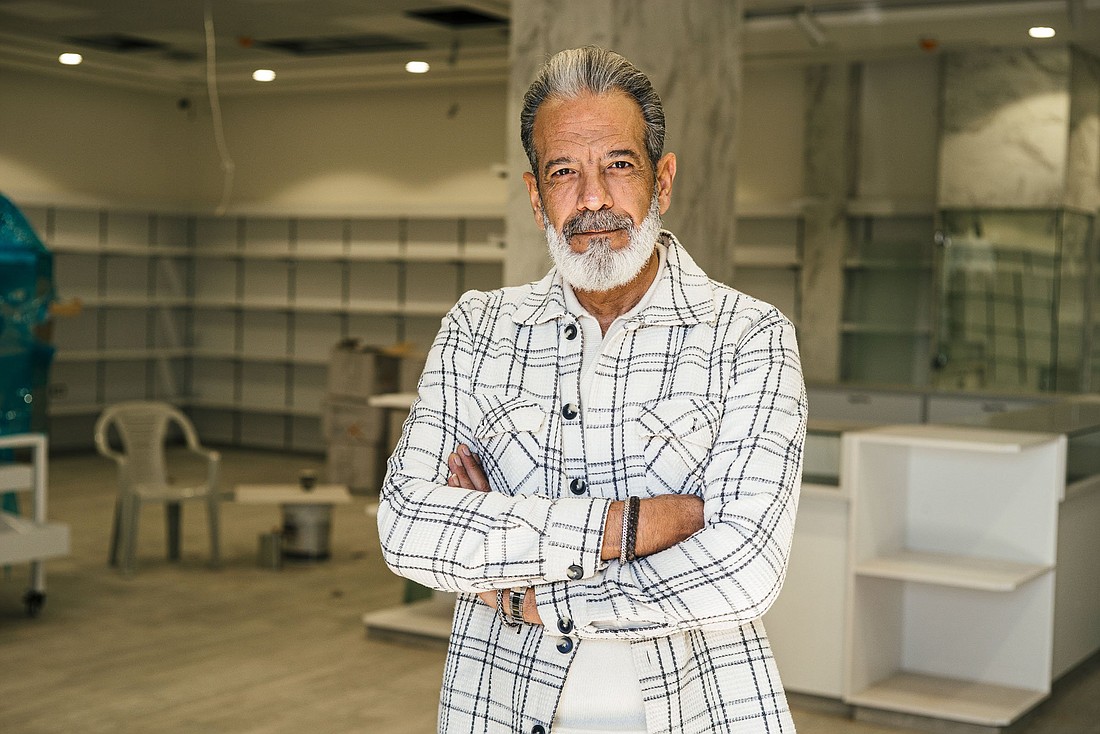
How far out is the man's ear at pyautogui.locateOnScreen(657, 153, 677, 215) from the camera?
5.98 ft

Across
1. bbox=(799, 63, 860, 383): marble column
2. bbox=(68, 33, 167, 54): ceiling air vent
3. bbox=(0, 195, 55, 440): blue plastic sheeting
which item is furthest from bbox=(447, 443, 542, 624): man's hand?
bbox=(68, 33, 167, 54): ceiling air vent

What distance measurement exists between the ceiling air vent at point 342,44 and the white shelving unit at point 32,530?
4847 mm

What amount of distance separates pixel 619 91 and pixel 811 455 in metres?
3.46

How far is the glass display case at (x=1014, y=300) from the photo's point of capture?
891cm

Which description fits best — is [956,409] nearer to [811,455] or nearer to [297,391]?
[811,455]

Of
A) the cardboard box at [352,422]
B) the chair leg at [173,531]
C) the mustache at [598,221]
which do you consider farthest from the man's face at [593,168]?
the cardboard box at [352,422]

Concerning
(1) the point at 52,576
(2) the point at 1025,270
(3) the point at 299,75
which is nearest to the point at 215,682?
(1) the point at 52,576

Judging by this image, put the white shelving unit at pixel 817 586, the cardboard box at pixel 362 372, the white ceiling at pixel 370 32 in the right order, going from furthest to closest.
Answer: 1. the cardboard box at pixel 362 372
2. the white ceiling at pixel 370 32
3. the white shelving unit at pixel 817 586

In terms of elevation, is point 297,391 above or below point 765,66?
below

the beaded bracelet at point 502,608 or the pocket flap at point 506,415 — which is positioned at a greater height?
the pocket flap at point 506,415

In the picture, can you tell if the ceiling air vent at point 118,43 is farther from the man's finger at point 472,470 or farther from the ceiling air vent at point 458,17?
the man's finger at point 472,470

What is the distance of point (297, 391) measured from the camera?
12695mm

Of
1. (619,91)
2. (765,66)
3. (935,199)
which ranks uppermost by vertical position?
(765,66)

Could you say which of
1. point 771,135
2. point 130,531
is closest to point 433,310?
point 771,135
